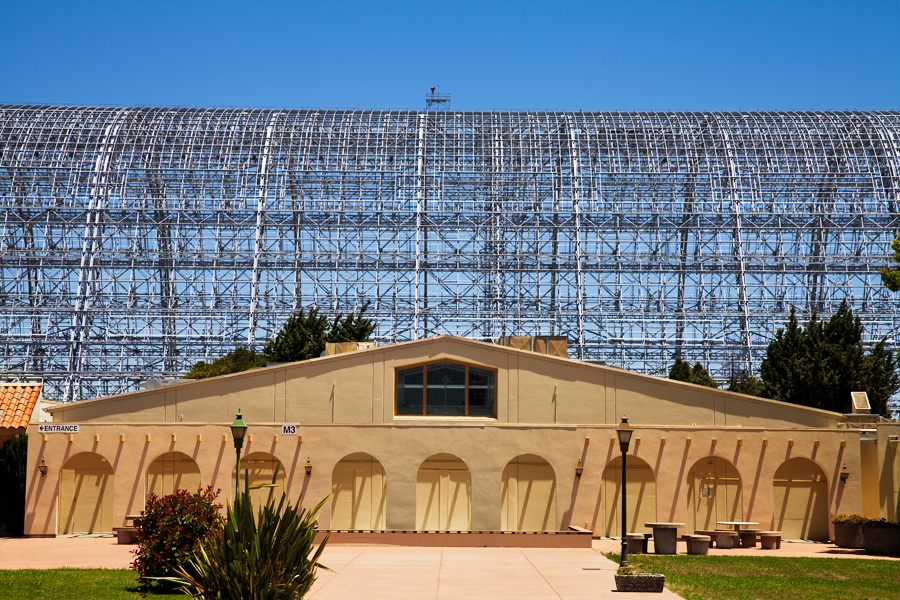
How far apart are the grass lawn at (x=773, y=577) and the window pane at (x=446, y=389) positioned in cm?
703

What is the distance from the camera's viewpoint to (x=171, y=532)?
15.6 meters

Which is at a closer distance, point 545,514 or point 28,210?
point 545,514

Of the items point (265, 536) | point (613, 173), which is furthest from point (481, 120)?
point (265, 536)

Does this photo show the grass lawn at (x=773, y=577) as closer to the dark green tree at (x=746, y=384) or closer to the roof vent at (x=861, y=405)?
the roof vent at (x=861, y=405)

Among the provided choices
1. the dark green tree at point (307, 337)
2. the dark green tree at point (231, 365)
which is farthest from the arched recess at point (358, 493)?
the dark green tree at point (231, 365)

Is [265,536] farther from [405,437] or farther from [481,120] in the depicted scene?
[481,120]

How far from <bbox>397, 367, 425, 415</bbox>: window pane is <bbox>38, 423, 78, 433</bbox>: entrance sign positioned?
8.63 metres

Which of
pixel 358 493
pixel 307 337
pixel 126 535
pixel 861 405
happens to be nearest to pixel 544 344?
pixel 358 493

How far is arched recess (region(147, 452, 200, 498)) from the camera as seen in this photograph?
26953 millimetres

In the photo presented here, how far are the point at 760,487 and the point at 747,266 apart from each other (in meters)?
27.7

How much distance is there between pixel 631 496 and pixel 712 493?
2.20 metres

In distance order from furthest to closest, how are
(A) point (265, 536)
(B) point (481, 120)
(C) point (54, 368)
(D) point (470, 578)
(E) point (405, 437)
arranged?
(B) point (481, 120) → (C) point (54, 368) → (E) point (405, 437) → (D) point (470, 578) → (A) point (265, 536)

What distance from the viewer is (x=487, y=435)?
2588 cm

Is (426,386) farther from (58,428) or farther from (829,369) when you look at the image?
(829,369)
